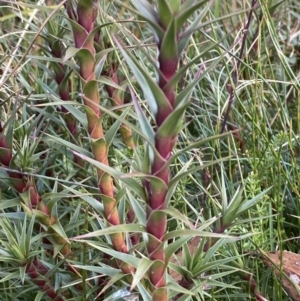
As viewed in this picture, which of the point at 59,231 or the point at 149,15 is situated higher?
the point at 149,15

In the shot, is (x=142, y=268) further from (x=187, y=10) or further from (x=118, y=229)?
(x=187, y=10)

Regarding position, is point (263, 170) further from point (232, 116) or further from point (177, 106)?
point (177, 106)

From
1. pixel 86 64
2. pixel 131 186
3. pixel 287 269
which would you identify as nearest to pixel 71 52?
pixel 86 64

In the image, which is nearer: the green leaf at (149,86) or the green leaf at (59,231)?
the green leaf at (149,86)

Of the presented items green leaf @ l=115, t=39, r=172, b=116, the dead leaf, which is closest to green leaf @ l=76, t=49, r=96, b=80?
green leaf @ l=115, t=39, r=172, b=116

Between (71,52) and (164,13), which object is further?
(71,52)

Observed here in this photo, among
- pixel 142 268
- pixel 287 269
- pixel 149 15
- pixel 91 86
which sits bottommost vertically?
pixel 287 269

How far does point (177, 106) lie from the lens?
44cm

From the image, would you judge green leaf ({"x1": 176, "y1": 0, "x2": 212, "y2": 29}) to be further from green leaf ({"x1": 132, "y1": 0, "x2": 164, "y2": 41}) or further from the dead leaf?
the dead leaf

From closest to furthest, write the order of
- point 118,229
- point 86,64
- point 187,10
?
point 187,10 < point 118,229 < point 86,64

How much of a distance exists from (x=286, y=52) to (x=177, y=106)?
107 centimetres

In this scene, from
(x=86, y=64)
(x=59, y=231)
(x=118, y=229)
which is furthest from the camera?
(x=59, y=231)

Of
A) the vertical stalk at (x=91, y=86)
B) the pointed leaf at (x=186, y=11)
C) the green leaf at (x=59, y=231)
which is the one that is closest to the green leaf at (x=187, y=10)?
the pointed leaf at (x=186, y=11)

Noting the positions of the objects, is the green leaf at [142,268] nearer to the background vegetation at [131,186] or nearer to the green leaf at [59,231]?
the background vegetation at [131,186]
